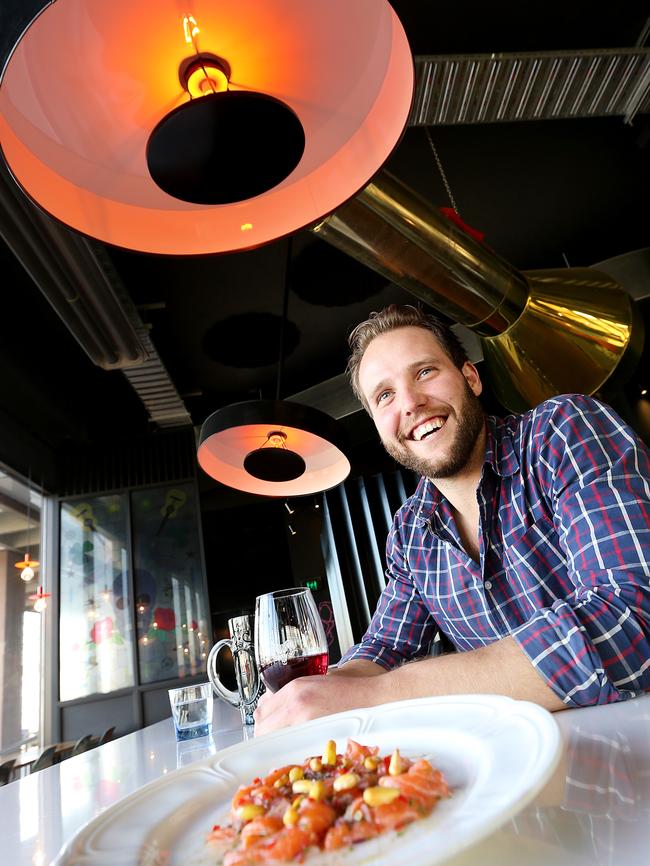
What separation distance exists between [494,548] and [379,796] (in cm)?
97

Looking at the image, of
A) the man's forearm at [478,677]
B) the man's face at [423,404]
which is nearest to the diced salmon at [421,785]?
the man's forearm at [478,677]

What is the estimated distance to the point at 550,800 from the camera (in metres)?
0.38

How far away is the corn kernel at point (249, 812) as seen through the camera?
0.38 meters

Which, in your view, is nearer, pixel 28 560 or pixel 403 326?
pixel 403 326

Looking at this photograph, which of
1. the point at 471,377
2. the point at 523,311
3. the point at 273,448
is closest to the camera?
the point at 471,377

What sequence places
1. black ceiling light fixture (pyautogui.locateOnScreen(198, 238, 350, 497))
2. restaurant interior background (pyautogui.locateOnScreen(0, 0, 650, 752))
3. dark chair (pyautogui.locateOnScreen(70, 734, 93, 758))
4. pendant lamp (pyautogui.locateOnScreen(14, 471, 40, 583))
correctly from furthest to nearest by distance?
pendant lamp (pyautogui.locateOnScreen(14, 471, 40, 583)) < dark chair (pyautogui.locateOnScreen(70, 734, 93, 758)) < restaurant interior background (pyautogui.locateOnScreen(0, 0, 650, 752)) < black ceiling light fixture (pyautogui.locateOnScreen(198, 238, 350, 497))

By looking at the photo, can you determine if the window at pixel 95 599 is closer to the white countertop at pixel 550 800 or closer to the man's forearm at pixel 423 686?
the white countertop at pixel 550 800

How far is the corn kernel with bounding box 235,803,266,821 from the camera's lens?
15.1 inches

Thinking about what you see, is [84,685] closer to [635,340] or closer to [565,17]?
[635,340]

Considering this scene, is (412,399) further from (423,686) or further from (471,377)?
(423,686)

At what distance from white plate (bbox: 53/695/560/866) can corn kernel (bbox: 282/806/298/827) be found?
0.03m

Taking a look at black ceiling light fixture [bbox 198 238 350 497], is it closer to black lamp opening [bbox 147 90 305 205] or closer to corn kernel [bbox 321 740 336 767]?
black lamp opening [bbox 147 90 305 205]

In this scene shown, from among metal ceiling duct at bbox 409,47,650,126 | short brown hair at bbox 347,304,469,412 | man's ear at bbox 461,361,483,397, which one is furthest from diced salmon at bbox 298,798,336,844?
metal ceiling duct at bbox 409,47,650,126

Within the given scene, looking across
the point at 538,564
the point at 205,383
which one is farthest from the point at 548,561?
the point at 205,383
